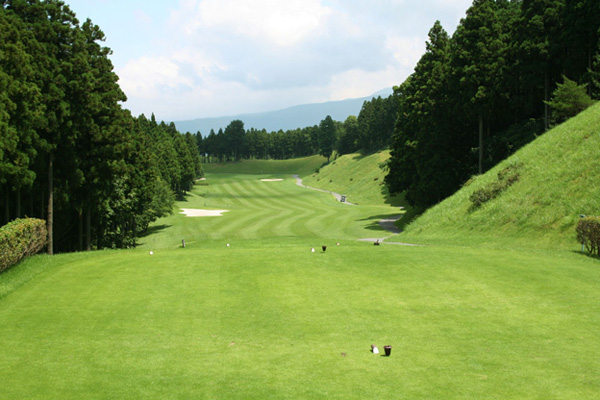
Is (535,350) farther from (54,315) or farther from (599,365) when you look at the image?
(54,315)

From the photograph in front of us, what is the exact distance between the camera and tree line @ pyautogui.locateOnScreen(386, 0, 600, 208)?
45.6 m

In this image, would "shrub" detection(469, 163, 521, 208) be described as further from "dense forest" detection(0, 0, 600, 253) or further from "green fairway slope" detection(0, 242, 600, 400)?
"green fairway slope" detection(0, 242, 600, 400)

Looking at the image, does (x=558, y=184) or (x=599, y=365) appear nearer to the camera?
(x=599, y=365)

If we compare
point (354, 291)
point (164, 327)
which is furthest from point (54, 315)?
point (354, 291)

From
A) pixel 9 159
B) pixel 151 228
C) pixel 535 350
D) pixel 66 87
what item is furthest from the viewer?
pixel 151 228

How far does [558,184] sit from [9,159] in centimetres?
3511

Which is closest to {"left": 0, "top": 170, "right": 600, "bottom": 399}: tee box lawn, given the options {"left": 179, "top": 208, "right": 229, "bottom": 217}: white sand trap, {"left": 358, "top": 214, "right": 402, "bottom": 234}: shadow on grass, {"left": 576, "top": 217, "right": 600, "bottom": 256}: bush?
{"left": 576, "top": 217, "right": 600, "bottom": 256}: bush

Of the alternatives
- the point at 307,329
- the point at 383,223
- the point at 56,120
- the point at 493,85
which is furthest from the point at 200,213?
the point at 307,329

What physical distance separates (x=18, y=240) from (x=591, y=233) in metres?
27.0

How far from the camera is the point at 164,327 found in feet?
43.0

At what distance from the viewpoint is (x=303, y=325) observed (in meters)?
13.1

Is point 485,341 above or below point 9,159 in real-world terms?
below

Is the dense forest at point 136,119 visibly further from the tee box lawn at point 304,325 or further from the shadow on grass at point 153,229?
the tee box lawn at point 304,325

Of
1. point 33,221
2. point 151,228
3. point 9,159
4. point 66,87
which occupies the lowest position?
point 151,228
